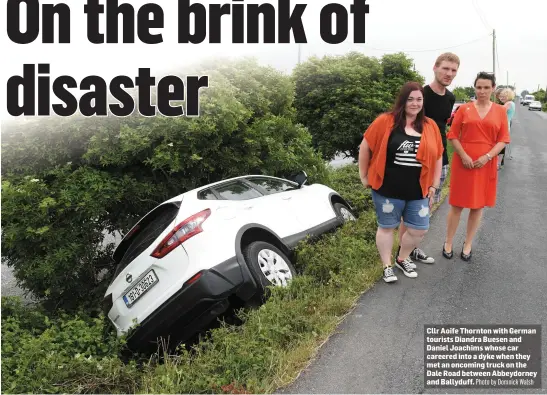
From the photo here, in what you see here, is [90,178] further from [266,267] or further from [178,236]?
[266,267]

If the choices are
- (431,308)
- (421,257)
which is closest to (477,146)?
(421,257)

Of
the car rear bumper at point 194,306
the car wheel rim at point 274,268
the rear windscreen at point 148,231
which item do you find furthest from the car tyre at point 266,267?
the rear windscreen at point 148,231

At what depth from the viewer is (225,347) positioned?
10.9 feet

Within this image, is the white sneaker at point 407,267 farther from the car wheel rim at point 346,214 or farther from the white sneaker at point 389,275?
the car wheel rim at point 346,214

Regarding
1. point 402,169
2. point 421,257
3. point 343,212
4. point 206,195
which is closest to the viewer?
point 402,169

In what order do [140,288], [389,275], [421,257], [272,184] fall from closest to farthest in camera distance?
[140,288], [389,275], [421,257], [272,184]

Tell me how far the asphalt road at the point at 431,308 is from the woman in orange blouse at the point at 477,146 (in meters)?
0.64

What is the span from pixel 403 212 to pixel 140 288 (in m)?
2.52

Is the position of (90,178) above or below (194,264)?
above

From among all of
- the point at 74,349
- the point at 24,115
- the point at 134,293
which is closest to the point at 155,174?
the point at 24,115

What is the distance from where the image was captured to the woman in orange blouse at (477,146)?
4242mm

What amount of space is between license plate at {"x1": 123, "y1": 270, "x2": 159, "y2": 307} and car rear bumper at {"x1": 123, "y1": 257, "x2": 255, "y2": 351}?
24cm

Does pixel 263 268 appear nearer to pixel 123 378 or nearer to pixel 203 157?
pixel 123 378

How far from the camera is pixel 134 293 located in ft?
13.3
